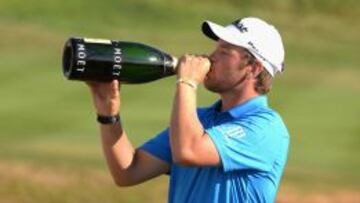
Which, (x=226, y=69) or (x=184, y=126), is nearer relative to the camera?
(x=184, y=126)

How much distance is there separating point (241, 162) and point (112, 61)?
2.08 feet

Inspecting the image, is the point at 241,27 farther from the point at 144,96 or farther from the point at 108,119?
the point at 144,96

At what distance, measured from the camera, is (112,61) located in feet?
13.1

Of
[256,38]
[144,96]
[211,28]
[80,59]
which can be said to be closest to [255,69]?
[256,38]

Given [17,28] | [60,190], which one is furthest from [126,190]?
[17,28]

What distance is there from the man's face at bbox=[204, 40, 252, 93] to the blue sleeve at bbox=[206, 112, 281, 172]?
152 mm

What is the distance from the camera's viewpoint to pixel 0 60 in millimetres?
17469

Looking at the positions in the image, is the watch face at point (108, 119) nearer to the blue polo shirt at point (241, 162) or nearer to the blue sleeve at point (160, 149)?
the blue sleeve at point (160, 149)

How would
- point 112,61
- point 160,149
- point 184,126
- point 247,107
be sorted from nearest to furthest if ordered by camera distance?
1. point 184,126
2. point 112,61
3. point 247,107
4. point 160,149

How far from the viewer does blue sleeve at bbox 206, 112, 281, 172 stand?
4.04 metres

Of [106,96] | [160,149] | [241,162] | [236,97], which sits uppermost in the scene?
[236,97]

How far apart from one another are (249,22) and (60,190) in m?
5.62

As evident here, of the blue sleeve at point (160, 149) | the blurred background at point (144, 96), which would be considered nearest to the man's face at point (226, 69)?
the blue sleeve at point (160, 149)

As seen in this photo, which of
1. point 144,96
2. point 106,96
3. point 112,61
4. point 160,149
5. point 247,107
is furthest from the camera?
point 144,96
